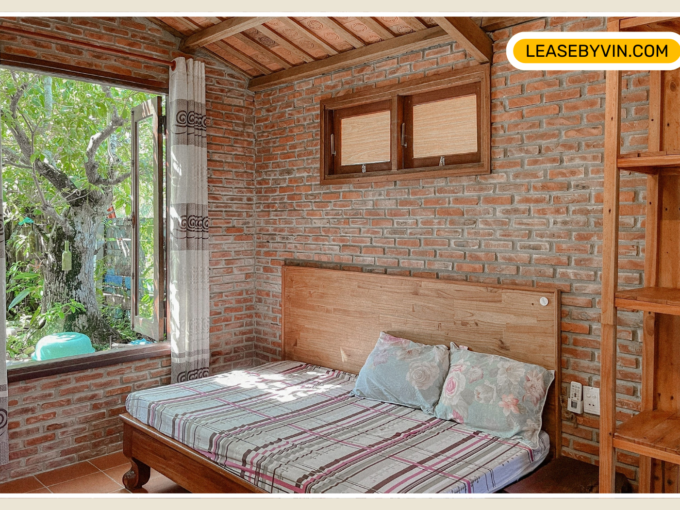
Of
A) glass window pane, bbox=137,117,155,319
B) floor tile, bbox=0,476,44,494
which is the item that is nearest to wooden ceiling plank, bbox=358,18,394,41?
glass window pane, bbox=137,117,155,319

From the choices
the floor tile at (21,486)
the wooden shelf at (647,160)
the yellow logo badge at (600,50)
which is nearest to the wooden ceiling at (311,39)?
the yellow logo badge at (600,50)

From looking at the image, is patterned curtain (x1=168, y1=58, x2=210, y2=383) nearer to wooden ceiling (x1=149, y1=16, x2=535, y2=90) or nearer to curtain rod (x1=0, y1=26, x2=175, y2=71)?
curtain rod (x1=0, y1=26, x2=175, y2=71)

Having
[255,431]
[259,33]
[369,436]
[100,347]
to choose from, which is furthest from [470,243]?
[100,347]

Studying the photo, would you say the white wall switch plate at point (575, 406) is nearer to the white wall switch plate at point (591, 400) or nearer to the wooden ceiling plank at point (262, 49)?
the white wall switch plate at point (591, 400)

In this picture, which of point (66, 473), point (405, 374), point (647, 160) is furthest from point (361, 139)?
point (66, 473)

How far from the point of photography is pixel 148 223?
4.23 m

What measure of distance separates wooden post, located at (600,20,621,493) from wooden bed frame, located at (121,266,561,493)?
0.77 meters

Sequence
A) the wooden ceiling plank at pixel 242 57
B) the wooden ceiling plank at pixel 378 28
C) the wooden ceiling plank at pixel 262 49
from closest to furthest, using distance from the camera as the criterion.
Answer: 1. the wooden ceiling plank at pixel 378 28
2. the wooden ceiling plank at pixel 262 49
3. the wooden ceiling plank at pixel 242 57

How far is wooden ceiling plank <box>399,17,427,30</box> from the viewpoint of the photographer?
3.33 metres

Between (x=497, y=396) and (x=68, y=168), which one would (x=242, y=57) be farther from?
(x=497, y=396)

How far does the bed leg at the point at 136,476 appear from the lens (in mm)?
3355

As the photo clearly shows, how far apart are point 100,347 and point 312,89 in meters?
2.33

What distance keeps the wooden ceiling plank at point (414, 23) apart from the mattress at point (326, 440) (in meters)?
2.17

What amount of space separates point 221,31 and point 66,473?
9.63 ft
